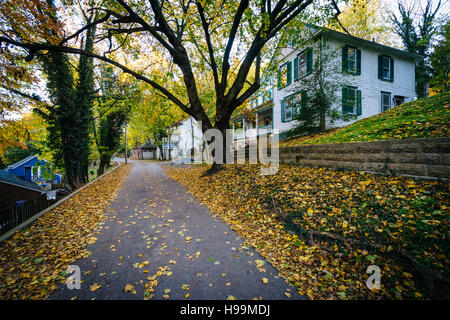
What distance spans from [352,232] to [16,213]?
881 centimetres

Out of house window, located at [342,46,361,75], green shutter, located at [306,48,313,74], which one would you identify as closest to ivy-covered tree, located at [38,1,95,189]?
green shutter, located at [306,48,313,74]

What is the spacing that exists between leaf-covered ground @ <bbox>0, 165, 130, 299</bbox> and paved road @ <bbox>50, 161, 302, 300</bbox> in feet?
0.83

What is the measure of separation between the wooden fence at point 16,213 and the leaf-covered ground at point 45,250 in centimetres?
57

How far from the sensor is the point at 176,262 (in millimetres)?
3074

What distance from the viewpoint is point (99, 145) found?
17469 mm

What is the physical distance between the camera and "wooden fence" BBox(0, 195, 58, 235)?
15.9ft

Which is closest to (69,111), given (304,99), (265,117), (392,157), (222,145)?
(222,145)

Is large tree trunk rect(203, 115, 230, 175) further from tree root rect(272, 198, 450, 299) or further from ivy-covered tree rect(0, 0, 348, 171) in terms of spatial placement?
tree root rect(272, 198, 450, 299)

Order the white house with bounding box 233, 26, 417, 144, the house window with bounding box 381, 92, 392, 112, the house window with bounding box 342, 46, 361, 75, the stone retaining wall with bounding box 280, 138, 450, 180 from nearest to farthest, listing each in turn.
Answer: the stone retaining wall with bounding box 280, 138, 450, 180 → the white house with bounding box 233, 26, 417, 144 → the house window with bounding box 342, 46, 361, 75 → the house window with bounding box 381, 92, 392, 112

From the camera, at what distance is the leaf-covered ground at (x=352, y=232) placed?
7.54ft

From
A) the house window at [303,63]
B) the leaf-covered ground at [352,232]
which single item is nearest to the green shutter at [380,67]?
the house window at [303,63]

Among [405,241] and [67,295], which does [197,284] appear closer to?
[67,295]

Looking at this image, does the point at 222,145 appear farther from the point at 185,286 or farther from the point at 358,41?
the point at 358,41
